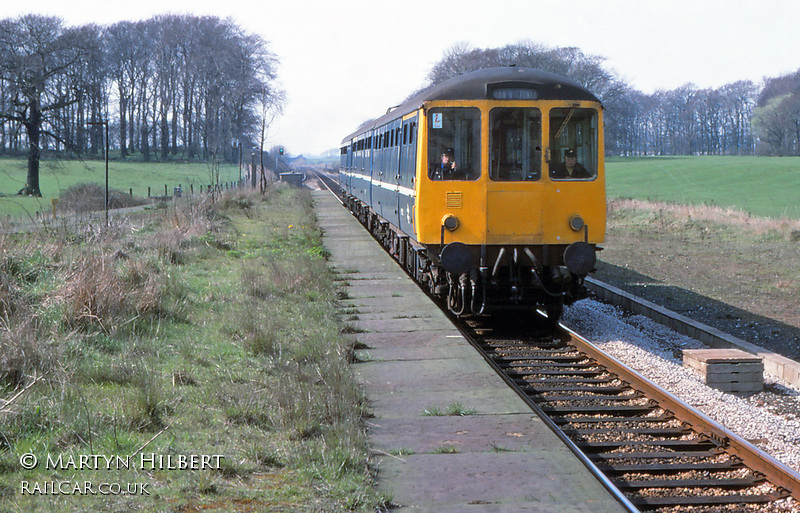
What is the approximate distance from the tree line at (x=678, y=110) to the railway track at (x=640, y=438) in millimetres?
65440

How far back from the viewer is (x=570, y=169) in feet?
31.8

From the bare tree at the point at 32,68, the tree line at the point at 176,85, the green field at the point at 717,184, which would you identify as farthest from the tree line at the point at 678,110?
the bare tree at the point at 32,68

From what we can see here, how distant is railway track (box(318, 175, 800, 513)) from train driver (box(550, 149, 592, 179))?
2039mm

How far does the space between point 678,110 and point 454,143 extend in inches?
4639

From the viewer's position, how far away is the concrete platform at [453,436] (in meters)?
4.51

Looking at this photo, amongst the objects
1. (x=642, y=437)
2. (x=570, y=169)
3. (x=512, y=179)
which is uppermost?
(x=570, y=169)

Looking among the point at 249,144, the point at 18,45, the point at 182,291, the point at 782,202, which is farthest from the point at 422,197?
the point at 249,144

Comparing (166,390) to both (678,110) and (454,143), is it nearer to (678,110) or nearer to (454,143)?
(454,143)

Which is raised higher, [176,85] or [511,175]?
[176,85]

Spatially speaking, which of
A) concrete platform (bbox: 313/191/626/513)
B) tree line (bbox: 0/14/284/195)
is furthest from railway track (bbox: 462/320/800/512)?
tree line (bbox: 0/14/284/195)

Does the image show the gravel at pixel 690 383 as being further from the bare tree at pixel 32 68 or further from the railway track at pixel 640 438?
the bare tree at pixel 32 68

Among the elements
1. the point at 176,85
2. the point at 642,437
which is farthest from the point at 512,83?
the point at 176,85

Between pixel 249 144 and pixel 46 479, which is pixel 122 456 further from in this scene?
pixel 249 144

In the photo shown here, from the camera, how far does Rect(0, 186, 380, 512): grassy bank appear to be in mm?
4523
